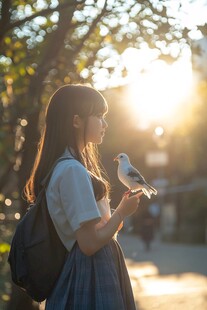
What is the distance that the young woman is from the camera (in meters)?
3.12

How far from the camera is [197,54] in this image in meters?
8.80

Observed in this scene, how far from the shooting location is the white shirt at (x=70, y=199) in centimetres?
310

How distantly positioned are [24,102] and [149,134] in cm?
4329

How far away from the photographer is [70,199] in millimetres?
3143

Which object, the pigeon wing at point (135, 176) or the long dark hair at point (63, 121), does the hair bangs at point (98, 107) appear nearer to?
the long dark hair at point (63, 121)

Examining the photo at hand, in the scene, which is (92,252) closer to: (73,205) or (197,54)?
(73,205)

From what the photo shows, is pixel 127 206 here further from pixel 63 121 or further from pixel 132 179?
pixel 63 121

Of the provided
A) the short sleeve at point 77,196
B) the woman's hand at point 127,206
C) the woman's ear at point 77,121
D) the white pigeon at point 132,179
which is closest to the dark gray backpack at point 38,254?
the short sleeve at point 77,196

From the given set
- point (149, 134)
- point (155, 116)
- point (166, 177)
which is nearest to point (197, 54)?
point (155, 116)

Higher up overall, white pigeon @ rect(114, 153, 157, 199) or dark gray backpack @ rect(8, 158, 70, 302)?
white pigeon @ rect(114, 153, 157, 199)

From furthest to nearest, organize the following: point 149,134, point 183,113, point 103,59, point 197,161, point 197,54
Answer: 1. point 149,134
2. point 197,161
3. point 183,113
4. point 103,59
5. point 197,54

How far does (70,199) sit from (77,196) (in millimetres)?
39

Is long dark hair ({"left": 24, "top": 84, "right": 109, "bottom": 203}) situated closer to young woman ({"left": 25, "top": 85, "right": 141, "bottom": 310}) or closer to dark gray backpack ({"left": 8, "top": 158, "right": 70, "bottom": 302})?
young woman ({"left": 25, "top": 85, "right": 141, "bottom": 310})

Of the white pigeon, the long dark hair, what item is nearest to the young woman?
the long dark hair
